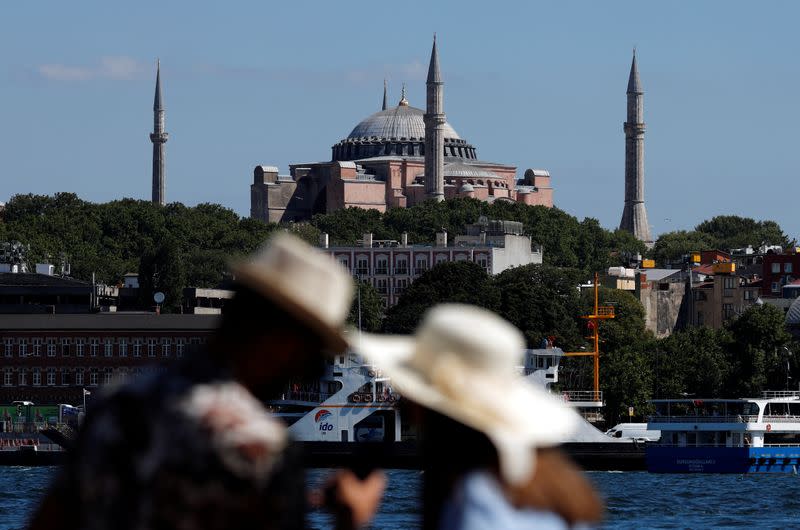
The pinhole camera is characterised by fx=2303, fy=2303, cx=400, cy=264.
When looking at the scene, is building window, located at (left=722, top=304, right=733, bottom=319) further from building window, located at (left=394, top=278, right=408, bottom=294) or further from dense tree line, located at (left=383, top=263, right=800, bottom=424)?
building window, located at (left=394, top=278, right=408, bottom=294)

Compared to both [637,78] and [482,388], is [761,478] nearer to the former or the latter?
[482,388]

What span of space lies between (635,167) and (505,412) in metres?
157

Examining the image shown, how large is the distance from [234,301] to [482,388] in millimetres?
503

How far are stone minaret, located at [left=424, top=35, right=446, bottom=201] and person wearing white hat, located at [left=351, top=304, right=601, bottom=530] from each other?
13950 centimetres

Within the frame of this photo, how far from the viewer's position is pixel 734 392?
69.1 meters

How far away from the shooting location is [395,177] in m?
155

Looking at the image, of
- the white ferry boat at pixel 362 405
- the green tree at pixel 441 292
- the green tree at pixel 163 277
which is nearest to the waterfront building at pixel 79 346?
the green tree at pixel 441 292

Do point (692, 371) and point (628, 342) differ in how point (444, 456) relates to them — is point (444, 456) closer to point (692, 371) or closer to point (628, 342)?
point (692, 371)

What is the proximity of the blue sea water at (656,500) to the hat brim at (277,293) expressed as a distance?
2549cm

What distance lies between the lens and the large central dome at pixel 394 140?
538 ft

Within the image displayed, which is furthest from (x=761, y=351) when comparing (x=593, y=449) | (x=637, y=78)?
(x=637, y=78)

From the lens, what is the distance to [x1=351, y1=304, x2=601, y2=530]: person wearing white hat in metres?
4.25

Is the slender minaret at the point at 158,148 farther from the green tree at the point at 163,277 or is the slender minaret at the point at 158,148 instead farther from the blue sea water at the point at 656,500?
the blue sea water at the point at 656,500

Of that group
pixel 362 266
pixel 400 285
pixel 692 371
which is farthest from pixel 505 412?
pixel 362 266
